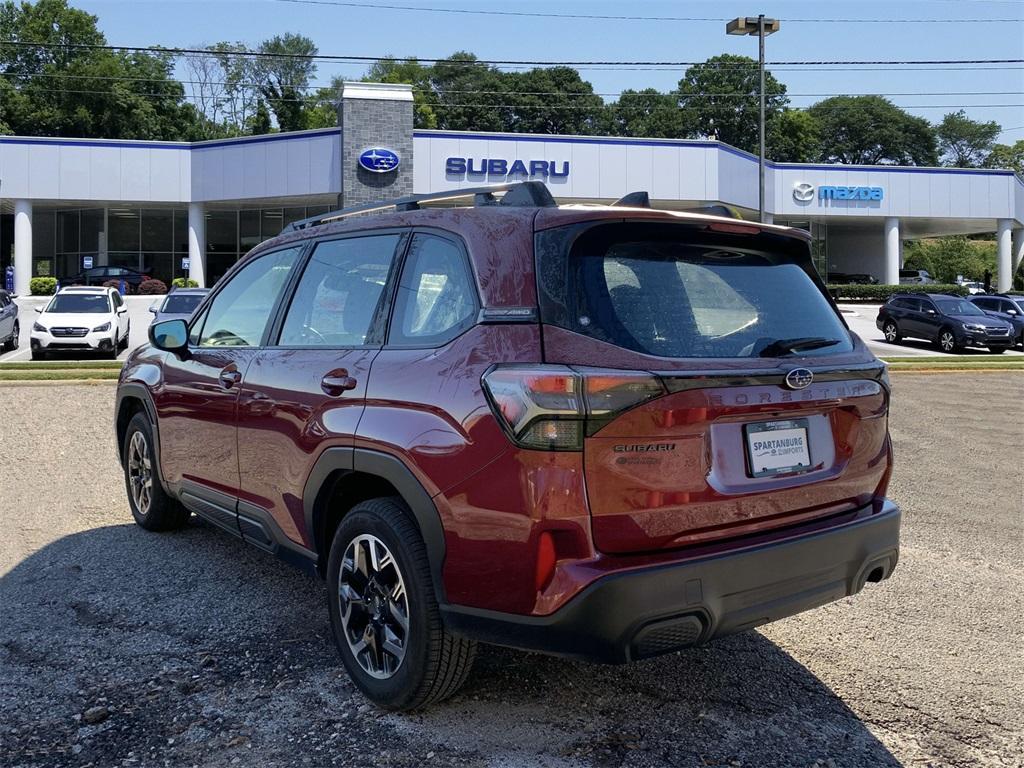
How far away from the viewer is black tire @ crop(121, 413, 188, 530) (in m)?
5.46

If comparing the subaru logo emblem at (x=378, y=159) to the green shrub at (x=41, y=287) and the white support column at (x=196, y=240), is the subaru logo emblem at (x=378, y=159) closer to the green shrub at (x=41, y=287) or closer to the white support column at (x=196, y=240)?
the white support column at (x=196, y=240)

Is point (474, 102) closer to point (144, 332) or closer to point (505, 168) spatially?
point (505, 168)

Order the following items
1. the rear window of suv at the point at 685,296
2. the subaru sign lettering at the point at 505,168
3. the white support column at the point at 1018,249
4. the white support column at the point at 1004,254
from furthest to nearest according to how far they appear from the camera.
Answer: the white support column at the point at 1018,249
the white support column at the point at 1004,254
the subaru sign lettering at the point at 505,168
the rear window of suv at the point at 685,296

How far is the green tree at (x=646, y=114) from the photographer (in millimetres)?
88062

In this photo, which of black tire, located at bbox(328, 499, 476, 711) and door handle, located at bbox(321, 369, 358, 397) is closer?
black tire, located at bbox(328, 499, 476, 711)

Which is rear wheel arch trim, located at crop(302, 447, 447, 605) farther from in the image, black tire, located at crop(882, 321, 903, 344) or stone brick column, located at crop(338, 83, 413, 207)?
stone brick column, located at crop(338, 83, 413, 207)

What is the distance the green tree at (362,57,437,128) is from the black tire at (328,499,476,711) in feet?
Result: 263

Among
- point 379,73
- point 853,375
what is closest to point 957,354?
point 853,375

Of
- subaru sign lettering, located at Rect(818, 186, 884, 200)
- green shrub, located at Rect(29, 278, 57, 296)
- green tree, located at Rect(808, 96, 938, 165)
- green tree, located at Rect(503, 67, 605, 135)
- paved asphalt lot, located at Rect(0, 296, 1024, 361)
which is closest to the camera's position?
paved asphalt lot, located at Rect(0, 296, 1024, 361)

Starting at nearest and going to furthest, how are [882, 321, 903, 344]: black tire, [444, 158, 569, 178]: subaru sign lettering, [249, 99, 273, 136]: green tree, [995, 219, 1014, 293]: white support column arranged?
1. [882, 321, 903, 344]: black tire
2. [444, 158, 569, 178]: subaru sign lettering
3. [995, 219, 1014, 293]: white support column
4. [249, 99, 273, 136]: green tree

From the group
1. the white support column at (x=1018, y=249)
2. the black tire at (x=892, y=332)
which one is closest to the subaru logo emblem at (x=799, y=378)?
the black tire at (x=892, y=332)

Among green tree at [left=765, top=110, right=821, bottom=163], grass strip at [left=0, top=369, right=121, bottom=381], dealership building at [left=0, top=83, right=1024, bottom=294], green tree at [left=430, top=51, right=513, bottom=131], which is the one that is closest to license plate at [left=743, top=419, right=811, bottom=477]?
grass strip at [left=0, top=369, right=121, bottom=381]

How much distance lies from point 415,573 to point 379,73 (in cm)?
10199

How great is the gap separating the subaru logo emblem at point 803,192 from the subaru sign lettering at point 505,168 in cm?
1289
